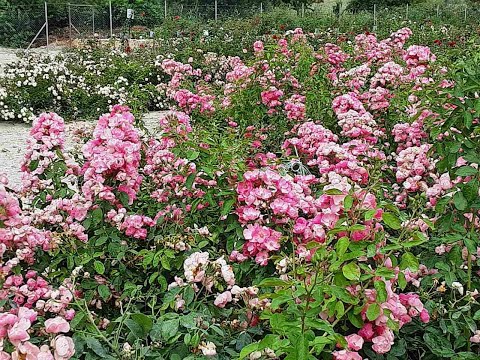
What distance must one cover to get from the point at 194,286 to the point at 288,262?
0.29 m

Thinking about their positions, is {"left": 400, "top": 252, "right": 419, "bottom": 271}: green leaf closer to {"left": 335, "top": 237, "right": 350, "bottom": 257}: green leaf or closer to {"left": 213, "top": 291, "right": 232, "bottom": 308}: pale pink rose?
{"left": 335, "top": 237, "right": 350, "bottom": 257}: green leaf

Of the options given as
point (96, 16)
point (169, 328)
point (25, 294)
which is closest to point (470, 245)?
point (169, 328)

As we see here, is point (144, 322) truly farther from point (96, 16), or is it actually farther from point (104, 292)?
point (96, 16)

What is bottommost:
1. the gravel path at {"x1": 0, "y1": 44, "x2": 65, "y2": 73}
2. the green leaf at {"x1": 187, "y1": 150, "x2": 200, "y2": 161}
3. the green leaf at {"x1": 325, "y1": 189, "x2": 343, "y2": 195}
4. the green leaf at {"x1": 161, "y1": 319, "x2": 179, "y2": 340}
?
the gravel path at {"x1": 0, "y1": 44, "x2": 65, "y2": 73}

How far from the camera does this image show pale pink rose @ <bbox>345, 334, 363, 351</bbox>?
167 cm

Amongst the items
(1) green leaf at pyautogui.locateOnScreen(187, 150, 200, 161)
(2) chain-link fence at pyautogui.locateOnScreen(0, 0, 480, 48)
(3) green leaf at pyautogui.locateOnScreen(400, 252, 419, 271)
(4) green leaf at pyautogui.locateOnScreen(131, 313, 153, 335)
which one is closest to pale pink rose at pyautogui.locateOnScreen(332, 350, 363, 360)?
(3) green leaf at pyautogui.locateOnScreen(400, 252, 419, 271)

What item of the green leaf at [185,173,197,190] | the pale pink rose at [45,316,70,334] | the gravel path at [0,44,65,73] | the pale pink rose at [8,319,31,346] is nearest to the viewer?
the pale pink rose at [8,319,31,346]

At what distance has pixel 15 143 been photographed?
25.1 ft

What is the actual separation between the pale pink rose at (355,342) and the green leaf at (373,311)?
66mm

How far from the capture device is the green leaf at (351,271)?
1.55 m

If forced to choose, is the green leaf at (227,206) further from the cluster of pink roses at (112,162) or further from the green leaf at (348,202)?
the green leaf at (348,202)

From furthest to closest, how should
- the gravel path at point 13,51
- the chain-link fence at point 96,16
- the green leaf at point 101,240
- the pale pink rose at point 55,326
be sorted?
the chain-link fence at point 96,16 → the gravel path at point 13,51 → the green leaf at point 101,240 → the pale pink rose at point 55,326

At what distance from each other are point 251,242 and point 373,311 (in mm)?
579

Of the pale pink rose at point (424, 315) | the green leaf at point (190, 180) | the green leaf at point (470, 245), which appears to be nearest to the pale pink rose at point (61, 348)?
the pale pink rose at point (424, 315)
